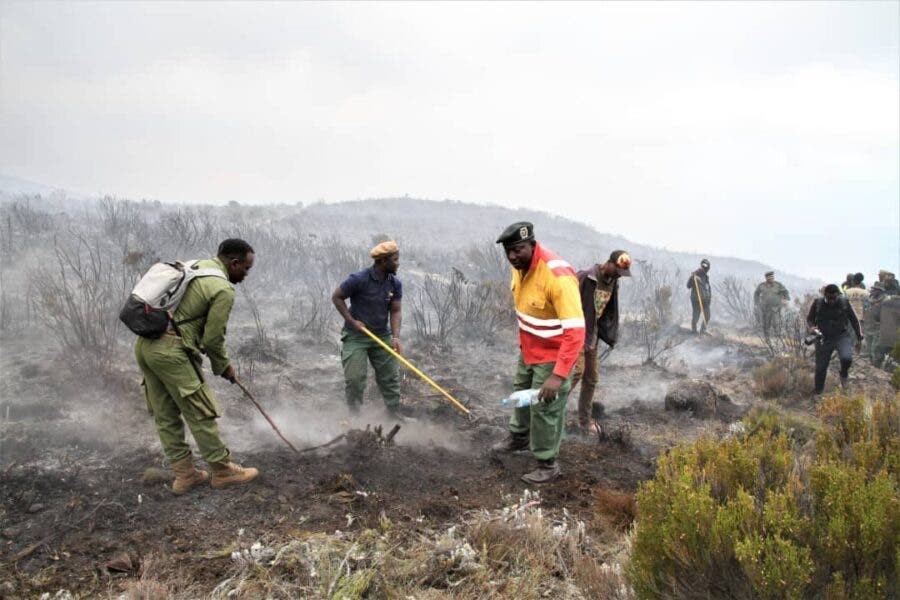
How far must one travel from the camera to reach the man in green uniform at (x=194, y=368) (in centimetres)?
366

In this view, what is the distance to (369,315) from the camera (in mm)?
5301

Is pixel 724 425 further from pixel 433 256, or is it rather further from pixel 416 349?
pixel 433 256

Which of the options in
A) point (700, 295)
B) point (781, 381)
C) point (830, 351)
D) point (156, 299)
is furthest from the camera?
point (700, 295)

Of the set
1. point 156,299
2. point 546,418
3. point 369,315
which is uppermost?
point 156,299

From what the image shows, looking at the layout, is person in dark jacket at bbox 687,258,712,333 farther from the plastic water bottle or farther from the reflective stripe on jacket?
the plastic water bottle

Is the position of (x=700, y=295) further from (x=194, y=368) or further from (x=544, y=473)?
(x=194, y=368)

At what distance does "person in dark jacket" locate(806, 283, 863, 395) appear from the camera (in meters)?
7.61

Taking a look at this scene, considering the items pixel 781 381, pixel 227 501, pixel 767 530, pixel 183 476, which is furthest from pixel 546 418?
pixel 781 381

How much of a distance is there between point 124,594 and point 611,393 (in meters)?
6.32

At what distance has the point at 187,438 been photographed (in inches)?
193

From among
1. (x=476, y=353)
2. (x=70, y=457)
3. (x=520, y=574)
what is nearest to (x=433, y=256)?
(x=476, y=353)

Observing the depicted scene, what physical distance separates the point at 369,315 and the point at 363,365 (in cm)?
46

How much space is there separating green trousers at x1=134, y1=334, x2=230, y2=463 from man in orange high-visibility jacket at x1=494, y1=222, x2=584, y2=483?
213 cm

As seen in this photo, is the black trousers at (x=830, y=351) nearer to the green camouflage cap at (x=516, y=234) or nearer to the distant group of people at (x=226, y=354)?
the distant group of people at (x=226, y=354)
